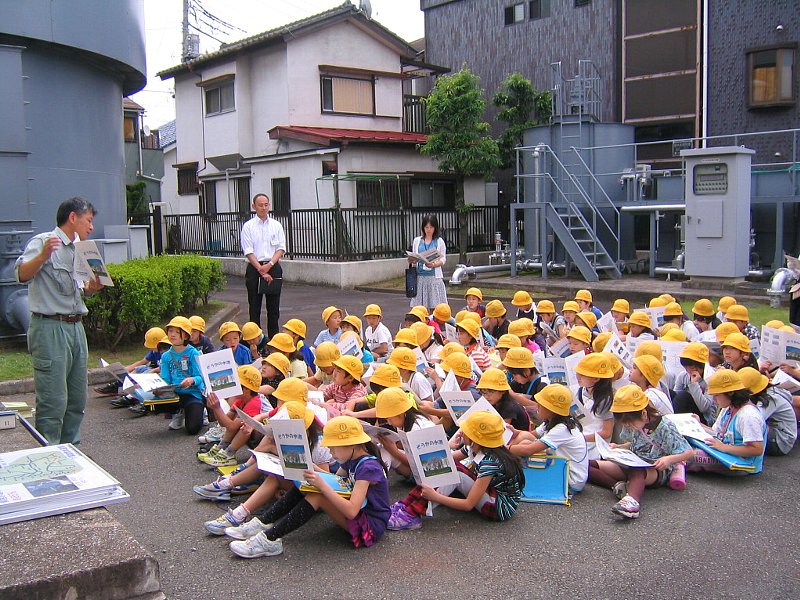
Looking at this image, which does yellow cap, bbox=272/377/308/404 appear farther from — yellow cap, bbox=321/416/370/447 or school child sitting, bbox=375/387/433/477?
yellow cap, bbox=321/416/370/447

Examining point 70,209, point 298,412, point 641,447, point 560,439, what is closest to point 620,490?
point 641,447

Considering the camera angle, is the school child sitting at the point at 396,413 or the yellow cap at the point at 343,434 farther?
the school child sitting at the point at 396,413

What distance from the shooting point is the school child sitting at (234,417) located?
652 centimetres

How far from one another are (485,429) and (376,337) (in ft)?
13.1

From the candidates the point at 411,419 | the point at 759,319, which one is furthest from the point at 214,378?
the point at 759,319

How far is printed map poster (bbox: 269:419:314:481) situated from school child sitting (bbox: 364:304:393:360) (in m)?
3.99

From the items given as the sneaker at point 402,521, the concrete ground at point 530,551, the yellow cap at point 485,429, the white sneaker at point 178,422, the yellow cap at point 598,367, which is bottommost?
the concrete ground at point 530,551

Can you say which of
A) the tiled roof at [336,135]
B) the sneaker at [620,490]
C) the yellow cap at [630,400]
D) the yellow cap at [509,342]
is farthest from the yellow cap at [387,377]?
the tiled roof at [336,135]

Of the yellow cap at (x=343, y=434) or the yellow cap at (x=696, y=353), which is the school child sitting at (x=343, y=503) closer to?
the yellow cap at (x=343, y=434)

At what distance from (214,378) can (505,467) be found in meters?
2.62

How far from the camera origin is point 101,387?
953 cm

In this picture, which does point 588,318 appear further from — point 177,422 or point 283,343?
point 177,422

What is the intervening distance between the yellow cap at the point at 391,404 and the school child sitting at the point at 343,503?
1.23ft

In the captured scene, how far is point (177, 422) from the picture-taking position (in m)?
7.88
